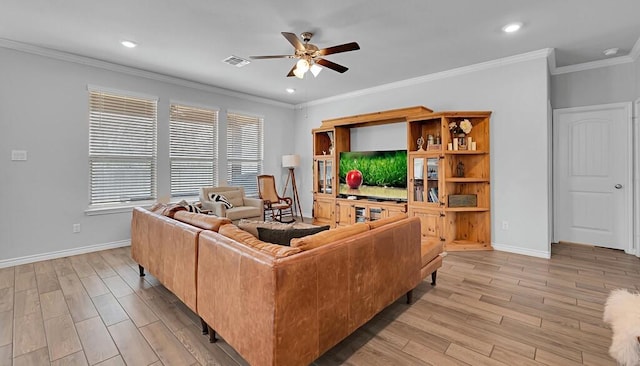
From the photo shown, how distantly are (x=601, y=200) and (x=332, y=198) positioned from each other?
408cm

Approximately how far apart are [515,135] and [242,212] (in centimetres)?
422

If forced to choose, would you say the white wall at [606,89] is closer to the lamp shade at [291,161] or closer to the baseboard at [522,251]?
the baseboard at [522,251]

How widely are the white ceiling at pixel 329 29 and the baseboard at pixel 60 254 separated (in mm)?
2617

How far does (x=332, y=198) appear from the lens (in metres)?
5.61

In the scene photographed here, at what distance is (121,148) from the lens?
4.36 m

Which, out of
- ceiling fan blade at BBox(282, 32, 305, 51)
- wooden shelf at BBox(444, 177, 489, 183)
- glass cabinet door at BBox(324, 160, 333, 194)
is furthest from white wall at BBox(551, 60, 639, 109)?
ceiling fan blade at BBox(282, 32, 305, 51)

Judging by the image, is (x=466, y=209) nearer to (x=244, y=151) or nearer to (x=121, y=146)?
(x=244, y=151)

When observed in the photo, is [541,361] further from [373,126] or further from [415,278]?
[373,126]

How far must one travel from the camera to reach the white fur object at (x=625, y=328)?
1.25 metres

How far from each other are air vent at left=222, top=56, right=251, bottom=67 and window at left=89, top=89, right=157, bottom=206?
5.05 feet

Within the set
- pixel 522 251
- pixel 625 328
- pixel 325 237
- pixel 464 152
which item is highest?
pixel 464 152

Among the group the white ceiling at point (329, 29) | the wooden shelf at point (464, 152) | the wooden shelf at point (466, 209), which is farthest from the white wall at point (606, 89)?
the wooden shelf at point (466, 209)

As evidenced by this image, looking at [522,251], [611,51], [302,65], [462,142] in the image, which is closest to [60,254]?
[302,65]

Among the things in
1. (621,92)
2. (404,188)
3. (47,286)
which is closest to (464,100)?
(404,188)
